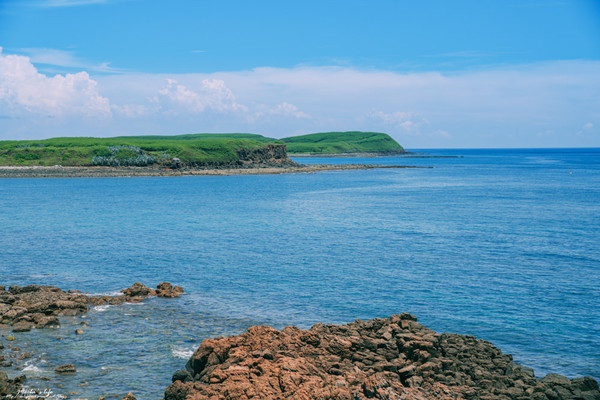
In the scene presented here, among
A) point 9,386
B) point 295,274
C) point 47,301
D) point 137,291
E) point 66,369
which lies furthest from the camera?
point 295,274

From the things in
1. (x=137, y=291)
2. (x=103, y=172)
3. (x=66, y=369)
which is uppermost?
(x=103, y=172)

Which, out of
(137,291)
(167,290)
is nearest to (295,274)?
(167,290)

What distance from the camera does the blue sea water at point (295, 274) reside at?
902 inches

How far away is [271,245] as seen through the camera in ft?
166

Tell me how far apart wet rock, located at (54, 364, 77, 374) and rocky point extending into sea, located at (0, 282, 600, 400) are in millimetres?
37

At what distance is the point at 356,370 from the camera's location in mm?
17250

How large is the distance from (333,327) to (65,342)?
12751 millimetres

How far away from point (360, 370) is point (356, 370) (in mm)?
230

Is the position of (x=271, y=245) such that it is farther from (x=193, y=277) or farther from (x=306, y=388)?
(x=306, y=388)

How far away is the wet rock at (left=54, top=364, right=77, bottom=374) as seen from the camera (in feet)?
65.2

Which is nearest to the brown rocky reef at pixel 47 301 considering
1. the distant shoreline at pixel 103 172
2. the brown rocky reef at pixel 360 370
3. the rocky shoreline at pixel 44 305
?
the rocky shoreline at pixel 44 305

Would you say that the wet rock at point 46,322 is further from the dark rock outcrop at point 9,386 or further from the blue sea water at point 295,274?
the dark rock outcrop at point 9,386

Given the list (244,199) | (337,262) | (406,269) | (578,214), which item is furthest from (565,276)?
(244,199)

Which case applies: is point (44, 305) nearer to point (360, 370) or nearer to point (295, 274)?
point (295, 274)
